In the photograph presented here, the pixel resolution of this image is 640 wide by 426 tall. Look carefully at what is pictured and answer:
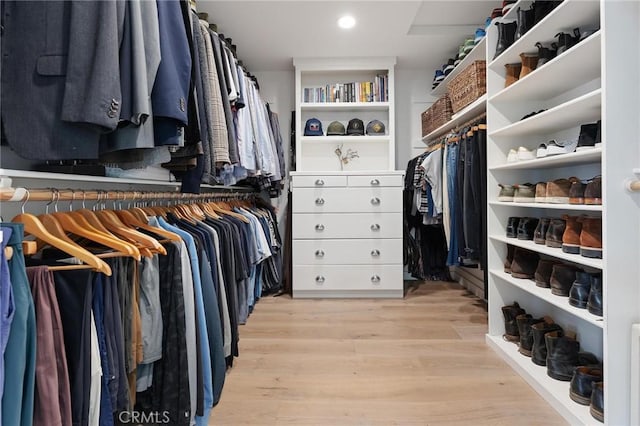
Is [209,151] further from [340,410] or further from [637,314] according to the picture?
[637,314]

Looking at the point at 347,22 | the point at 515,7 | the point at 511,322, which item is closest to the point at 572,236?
the point at 511,322

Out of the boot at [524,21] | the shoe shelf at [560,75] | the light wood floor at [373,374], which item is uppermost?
the boot at [524,21]

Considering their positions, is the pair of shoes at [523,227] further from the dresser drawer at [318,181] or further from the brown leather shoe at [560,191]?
the dresser drawer at [318,181]

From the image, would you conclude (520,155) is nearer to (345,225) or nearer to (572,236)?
(572,236)

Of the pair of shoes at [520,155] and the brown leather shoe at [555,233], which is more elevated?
the pair of shoes at [520,155]

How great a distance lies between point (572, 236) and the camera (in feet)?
5.08

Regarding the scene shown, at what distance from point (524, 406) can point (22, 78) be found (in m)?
2.01

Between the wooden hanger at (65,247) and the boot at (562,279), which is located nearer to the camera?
the wooden hanger at (65,247)

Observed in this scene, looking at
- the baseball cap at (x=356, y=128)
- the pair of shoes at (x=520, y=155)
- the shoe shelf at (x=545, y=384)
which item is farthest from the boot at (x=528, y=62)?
the baseball cap at (x=356, y=128)

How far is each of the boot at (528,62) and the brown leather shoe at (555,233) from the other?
0.78 m

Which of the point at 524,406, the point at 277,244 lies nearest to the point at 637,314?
the point at 524,406

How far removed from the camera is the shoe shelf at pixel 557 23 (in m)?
1.51

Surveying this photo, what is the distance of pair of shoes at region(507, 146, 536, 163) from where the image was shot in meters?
1.87

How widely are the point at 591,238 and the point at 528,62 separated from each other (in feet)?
3.22
